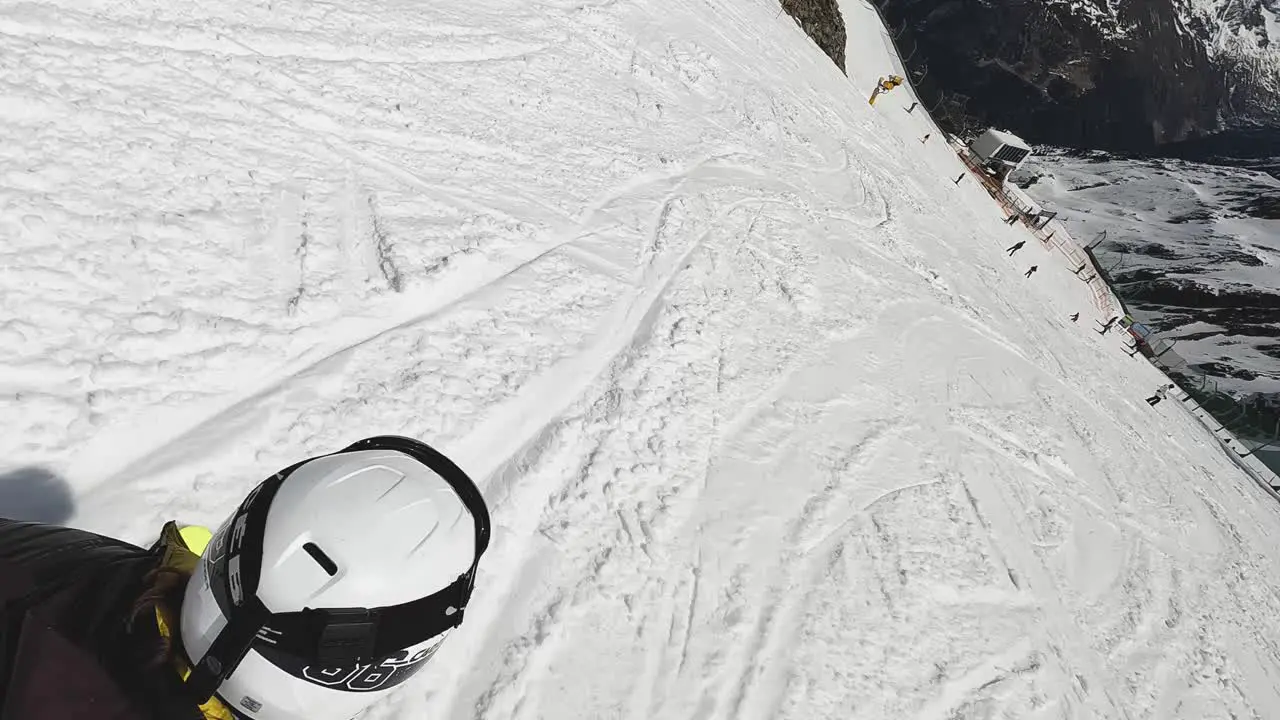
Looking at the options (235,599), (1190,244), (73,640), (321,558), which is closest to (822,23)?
(321,558)

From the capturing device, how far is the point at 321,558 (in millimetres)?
1790

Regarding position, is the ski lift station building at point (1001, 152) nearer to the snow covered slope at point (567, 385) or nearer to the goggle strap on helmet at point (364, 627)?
the snow covered slope at point (567, 385)

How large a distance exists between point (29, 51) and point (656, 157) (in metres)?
6.44

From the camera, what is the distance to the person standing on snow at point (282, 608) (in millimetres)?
1745

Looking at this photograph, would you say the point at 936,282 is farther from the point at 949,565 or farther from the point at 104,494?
the point at 104,494

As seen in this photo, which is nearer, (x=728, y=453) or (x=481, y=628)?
(x=481, y=628)

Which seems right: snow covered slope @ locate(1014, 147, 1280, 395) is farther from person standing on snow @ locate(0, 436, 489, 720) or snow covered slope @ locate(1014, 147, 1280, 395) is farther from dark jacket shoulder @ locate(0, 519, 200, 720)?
dark jacket shoulder @ locate(0, 519, 200, 720)

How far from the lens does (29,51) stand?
195 inches

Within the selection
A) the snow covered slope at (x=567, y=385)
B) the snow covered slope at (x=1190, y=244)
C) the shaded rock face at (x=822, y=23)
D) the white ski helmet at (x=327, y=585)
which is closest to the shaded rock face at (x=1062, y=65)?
the snow covered slope at (x=1190, y=244)

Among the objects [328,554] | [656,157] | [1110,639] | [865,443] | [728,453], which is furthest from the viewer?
[656,157]

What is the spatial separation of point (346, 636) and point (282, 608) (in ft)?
0.58

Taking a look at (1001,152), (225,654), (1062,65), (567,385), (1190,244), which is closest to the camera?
(225,654)

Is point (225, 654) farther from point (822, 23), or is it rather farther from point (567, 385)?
point (822, 23)

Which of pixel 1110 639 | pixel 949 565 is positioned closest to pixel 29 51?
pixel 949 565
